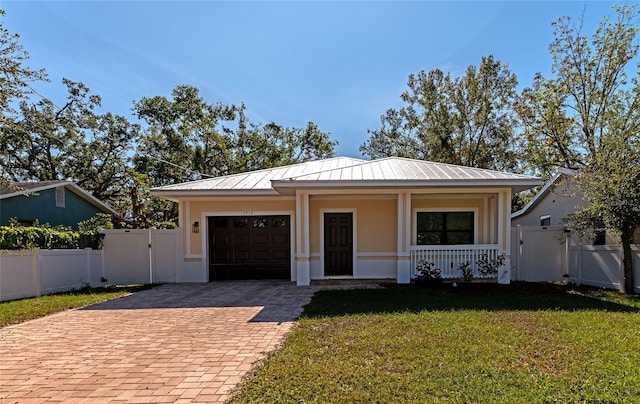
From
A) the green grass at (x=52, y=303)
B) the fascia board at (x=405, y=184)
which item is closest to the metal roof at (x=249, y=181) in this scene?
the fascia board at (x=405, y=184)

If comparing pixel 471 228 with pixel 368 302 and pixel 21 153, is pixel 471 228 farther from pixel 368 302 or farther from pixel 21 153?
pixel 21 153

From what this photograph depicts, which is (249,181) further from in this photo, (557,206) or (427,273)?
(557,206)

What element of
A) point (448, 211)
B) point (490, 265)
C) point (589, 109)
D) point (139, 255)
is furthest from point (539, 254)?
point (139, 255)

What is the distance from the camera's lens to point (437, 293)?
7875mm

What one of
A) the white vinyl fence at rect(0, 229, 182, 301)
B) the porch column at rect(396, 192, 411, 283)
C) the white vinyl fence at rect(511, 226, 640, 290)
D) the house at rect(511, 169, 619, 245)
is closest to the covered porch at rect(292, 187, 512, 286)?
the porch column at rect(396, 192, 411, 283)

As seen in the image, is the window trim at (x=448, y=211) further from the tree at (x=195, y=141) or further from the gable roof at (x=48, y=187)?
the tree at (x=195, y=141)

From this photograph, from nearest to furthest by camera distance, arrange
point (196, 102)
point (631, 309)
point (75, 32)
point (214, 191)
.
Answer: point (631, 309) < point (214, 191) < point (75, 32) < point (196, 102)

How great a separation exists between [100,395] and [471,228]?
30.8 feet

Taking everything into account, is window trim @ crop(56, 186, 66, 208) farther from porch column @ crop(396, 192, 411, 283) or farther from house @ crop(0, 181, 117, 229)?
porch column @ crop(396, 192, 411, 283)

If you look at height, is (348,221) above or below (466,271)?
above

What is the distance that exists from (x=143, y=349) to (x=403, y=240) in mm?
6578

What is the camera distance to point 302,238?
9.30m

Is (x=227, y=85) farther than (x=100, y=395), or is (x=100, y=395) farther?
→ (x=227, y=85)

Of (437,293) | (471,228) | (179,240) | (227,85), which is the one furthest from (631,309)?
(227,85)
